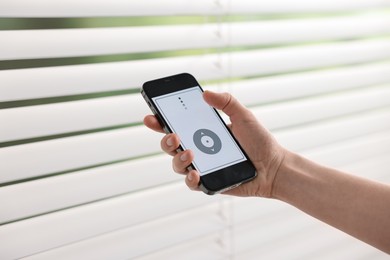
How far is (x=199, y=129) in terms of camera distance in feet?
2.93

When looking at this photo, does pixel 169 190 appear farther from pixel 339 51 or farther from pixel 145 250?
pixel 339 51

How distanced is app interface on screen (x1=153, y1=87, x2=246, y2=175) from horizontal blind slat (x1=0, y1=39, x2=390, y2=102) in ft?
0.30

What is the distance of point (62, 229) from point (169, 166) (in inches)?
9.3

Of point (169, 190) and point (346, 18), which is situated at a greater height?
point (346, 18)

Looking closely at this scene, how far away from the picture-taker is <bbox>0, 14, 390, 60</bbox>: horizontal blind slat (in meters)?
0.82

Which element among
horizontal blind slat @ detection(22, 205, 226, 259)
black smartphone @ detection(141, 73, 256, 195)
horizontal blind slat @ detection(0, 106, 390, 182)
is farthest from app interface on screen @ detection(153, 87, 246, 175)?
horizontal blind slat @ detection(22, 205, 226, 259)

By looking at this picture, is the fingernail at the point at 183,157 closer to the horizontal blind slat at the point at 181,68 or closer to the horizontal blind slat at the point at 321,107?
the horizontal blind slat at the point at 181,68

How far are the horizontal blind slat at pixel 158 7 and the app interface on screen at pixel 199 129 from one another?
162mm

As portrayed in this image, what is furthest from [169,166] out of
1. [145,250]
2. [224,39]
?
[224,39]

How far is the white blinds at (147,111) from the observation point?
844 mm

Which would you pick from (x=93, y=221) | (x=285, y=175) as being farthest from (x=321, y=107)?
(x=93, y=221)

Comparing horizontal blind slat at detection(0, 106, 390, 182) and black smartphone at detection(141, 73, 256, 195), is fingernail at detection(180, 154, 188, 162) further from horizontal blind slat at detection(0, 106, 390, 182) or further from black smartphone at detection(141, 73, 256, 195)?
horizontal blind slat at detection(0, 106, 390, 182)

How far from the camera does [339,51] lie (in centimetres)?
126

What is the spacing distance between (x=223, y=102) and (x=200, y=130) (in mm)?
63
